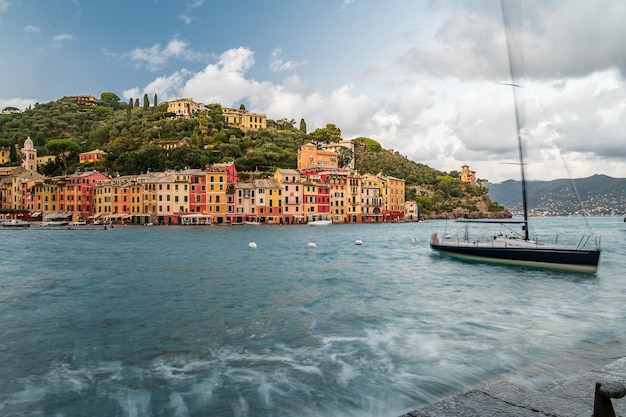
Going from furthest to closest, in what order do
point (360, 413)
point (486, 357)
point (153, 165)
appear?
point (153, 165) < point (486, 357) < point (360, 413)

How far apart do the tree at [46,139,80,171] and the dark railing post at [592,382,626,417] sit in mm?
102131

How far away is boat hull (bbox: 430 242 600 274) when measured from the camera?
21.3 m

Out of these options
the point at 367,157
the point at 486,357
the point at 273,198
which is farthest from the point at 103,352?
the point at 367,157

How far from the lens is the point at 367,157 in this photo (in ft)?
417

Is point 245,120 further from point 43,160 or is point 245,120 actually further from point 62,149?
point 43,160

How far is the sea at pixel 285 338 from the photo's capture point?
300 inches

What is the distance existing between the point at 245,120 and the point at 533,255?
10351 centimetres

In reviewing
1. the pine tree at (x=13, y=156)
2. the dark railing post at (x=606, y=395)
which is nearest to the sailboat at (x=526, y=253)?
the dark railing post at (x=606, y=395)

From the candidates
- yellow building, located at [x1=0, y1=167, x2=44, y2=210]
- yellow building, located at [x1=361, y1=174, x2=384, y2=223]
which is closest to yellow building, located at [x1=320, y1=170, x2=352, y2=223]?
yellow building, located at [x1=361, y1=174, x2=384, y2=223]

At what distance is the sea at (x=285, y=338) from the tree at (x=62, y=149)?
8078cm

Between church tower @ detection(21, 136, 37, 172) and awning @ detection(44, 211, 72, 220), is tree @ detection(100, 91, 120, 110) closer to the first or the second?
church tower @ detection(21, 136, 37, 172)

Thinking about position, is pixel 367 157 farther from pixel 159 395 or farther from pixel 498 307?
pixel 159 395

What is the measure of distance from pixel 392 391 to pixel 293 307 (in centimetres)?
659

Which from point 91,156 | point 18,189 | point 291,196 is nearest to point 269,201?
point 291,196
